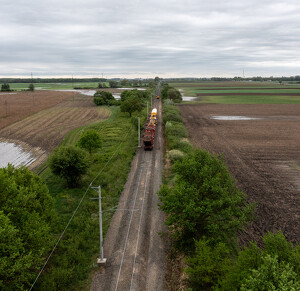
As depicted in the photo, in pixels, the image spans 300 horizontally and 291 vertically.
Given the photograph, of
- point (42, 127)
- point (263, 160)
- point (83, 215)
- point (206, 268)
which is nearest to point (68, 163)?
point (83, 215)

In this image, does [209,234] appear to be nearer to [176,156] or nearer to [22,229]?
[22,229]

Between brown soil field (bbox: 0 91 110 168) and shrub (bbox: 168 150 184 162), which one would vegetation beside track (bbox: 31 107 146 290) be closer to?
shrub (bbox: 168 150 184 162)

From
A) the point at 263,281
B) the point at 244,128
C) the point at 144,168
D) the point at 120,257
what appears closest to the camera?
the point at 263,281

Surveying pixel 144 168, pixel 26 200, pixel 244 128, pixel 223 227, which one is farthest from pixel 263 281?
pixel 244 128

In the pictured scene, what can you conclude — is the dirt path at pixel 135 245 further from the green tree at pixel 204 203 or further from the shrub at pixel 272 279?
the shrub at pixel 272 279

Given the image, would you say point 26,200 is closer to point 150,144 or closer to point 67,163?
point 67,163

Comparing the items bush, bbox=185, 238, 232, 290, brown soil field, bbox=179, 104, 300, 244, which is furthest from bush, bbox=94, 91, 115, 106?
bush, bbox=185, 238, 232, 290
